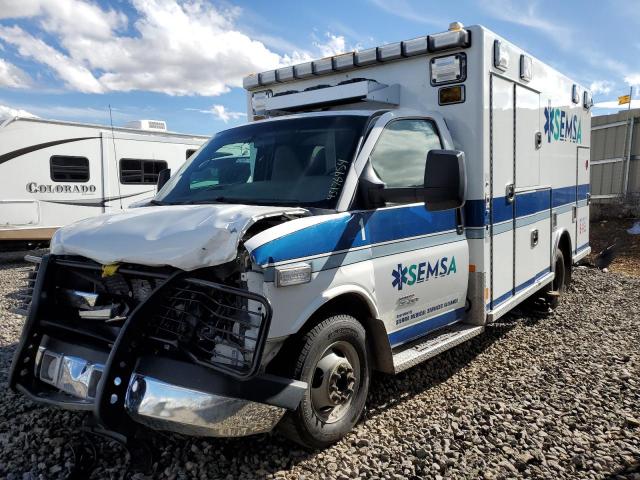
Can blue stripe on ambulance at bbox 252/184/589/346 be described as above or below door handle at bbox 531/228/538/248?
above

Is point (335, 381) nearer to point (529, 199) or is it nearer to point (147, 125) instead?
point (529, 199)

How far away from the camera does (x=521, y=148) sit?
534 cm

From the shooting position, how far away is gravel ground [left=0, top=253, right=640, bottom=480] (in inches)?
124

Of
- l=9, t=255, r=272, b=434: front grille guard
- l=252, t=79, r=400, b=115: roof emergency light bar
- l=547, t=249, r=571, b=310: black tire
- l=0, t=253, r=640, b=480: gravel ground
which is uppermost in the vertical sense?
l=252, t=79, r=400, b=115: roof emergency light bar

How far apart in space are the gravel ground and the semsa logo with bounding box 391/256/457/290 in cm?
92

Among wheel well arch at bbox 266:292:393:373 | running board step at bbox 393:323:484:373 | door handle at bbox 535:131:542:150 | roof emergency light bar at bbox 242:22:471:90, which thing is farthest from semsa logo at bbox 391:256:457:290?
door handle at bbox 535:131:542:150

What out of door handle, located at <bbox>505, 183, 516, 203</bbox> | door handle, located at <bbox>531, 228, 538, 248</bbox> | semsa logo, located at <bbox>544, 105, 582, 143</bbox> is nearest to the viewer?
door handle, located at <bbox>505, 183, 516, 203</bbox>

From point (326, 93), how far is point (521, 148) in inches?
80.7

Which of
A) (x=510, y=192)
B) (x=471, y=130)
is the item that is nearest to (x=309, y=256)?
(x=471, y=130)

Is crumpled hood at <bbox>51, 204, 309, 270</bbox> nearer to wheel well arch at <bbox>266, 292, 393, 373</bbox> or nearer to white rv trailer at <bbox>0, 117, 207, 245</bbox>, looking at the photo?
wheel well arch at <bbox>266, 292, 393, 373</bbox>

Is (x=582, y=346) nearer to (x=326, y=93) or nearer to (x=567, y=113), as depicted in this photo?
(x=567, y=113)

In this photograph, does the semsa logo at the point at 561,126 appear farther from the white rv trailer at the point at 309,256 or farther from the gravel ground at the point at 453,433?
the gravel ground at the point at 453,433

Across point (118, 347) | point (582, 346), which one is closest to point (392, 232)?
point (118, 347)

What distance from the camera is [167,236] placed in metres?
2.84
